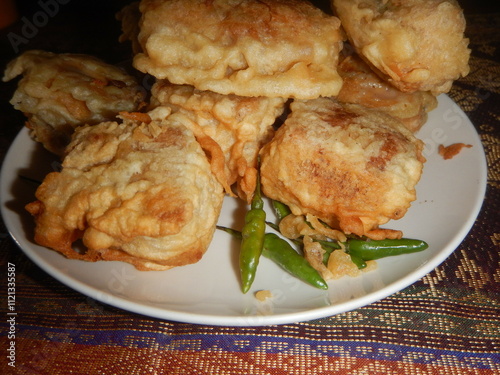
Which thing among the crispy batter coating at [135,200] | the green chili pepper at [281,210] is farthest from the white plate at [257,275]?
the green chili pepper at [281,210]

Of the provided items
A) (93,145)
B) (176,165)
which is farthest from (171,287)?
(93,145)

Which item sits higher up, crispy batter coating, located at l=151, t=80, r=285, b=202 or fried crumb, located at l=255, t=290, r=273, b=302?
crispy batter coating, located at l=151, t=80, r=285, b=202

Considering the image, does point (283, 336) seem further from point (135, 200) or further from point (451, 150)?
point (451, 150)

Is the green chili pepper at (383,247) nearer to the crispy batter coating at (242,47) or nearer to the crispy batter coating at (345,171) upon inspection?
the crispy batter coating at (345,171)

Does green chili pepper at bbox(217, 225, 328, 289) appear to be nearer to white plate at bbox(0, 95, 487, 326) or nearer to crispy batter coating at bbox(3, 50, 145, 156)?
white plate at bbox(0, 95, 487, 326)

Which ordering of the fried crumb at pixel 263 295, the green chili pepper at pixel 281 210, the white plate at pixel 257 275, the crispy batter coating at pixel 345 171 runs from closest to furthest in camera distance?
1. the white plate at pixel 257 275
2. the fried crumb at pixel 263 295
3. the crispy batter coating at pixel 345 171
4. the green chili pepper at pixel 281 210

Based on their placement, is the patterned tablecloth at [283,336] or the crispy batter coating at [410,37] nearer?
the patterned tablecloth at [283,336]

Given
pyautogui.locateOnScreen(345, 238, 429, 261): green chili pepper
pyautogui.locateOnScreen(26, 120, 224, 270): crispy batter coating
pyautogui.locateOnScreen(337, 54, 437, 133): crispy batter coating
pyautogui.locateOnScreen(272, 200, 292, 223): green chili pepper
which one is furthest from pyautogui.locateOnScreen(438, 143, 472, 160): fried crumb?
pyautogui.locateOnScreen(26, 120, 224, 270): crispy batter coating
